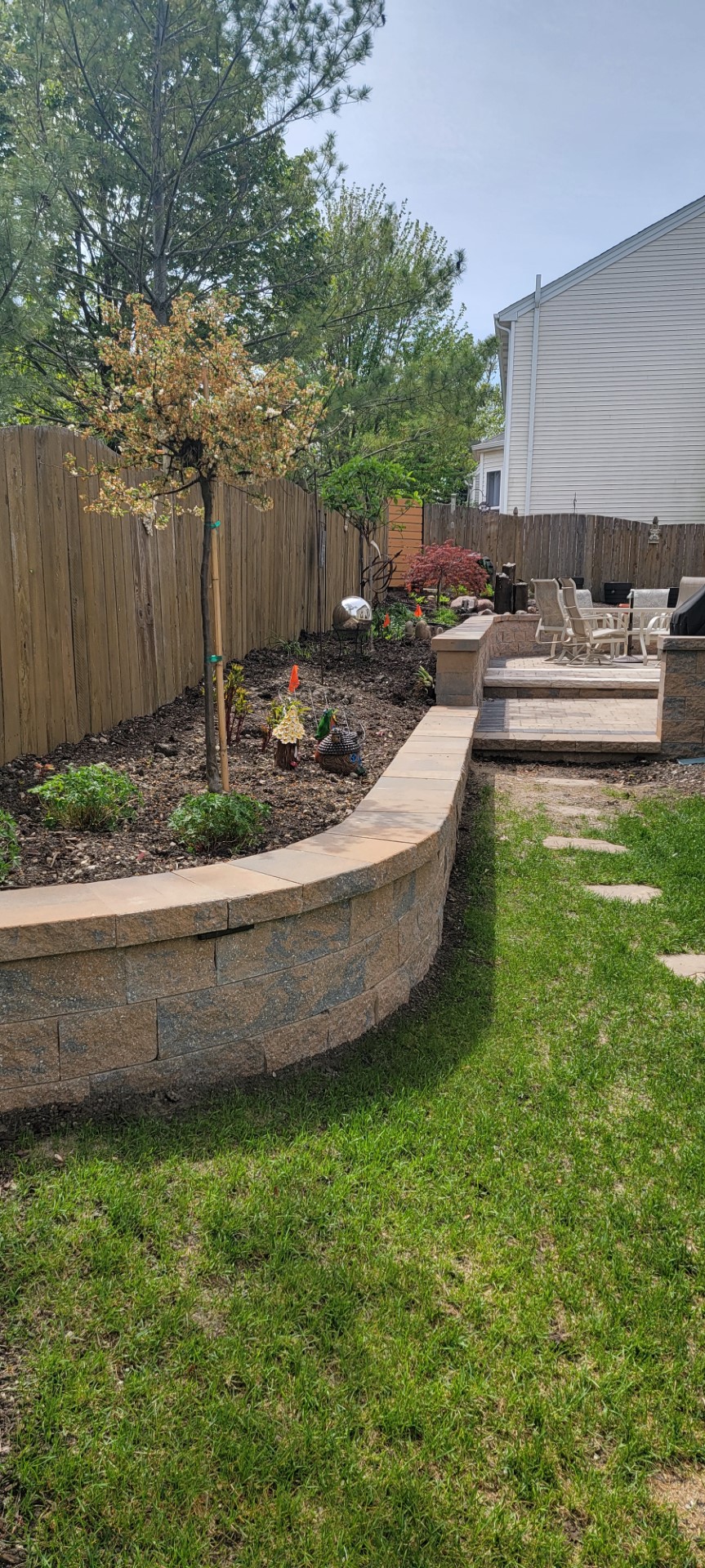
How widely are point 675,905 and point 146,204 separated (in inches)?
360

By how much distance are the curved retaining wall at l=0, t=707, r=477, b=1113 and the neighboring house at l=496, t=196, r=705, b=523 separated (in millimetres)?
17213

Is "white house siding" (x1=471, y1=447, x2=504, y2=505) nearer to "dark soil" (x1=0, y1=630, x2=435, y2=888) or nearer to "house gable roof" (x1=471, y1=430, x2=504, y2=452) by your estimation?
"house gable roof" (x1=471, y1=430, x2=504, y2=452)

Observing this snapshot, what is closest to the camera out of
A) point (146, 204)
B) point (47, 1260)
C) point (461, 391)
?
point (47, 1260)

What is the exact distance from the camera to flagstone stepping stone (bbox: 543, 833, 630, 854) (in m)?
4.92

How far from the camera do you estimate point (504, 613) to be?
46.0 ft

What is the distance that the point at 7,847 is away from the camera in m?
3.00

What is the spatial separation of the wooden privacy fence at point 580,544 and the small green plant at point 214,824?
14.8m

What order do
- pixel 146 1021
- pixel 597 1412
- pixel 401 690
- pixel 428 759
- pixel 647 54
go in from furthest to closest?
1. pixel 647 54
2. pixel 401 690
3. pixel 428 759
4. pixel 146 1021
5. pixel 597 1412

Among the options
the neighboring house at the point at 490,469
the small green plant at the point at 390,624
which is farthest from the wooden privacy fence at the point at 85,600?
the neighboring house at the point at 490,469

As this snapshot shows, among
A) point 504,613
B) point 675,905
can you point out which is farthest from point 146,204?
point 675,905

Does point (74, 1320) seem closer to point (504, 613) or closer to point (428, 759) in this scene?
point (428, 759)

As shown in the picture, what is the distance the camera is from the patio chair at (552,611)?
11891 millimetres

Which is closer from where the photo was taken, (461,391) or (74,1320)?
(74,1320)

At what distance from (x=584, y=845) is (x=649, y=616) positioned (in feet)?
33.6
